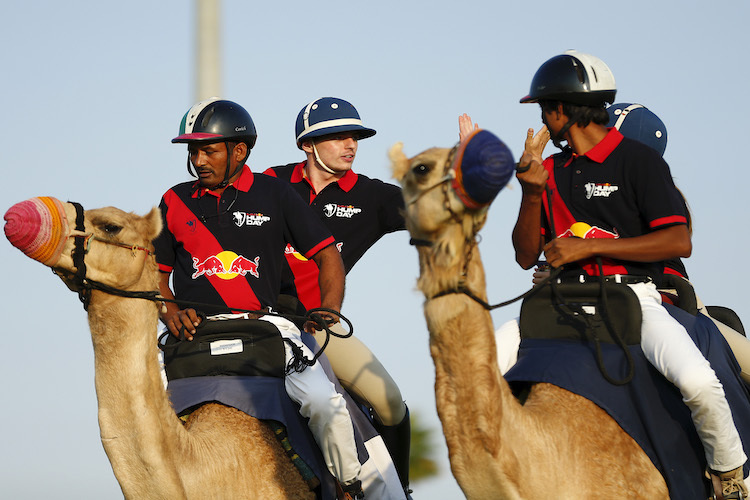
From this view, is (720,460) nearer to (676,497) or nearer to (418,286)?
(676,497)

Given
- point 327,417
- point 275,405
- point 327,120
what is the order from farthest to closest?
point 327,120 → point 275,405 → point 327,417

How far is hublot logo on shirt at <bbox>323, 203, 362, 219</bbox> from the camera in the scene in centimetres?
904

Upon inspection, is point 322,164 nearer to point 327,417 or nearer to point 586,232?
point 327,417

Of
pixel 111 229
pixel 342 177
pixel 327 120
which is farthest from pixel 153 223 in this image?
pixel 327 120

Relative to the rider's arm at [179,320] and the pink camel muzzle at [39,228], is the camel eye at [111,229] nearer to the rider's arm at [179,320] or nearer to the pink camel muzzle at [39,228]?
the pink camel muzzle at [39,228]

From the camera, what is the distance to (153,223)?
6.45 meters

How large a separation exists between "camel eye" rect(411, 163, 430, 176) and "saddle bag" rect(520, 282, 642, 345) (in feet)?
4.92

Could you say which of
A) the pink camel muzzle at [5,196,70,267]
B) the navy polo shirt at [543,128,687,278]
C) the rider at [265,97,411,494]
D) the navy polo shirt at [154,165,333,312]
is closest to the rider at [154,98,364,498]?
the navy polo shirt at [154,165,333,312]

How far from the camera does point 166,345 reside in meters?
7.32

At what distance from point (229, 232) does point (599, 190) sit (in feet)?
8.82

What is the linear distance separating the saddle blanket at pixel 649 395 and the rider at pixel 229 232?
181 centimetres

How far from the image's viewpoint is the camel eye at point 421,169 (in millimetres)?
4852

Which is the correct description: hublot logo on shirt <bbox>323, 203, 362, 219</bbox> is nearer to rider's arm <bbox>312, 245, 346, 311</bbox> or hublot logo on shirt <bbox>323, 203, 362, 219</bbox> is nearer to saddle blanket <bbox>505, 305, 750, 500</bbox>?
rider's arm <bbox>312, 245, 346, 311</bbox>

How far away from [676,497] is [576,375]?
0.85 meters
